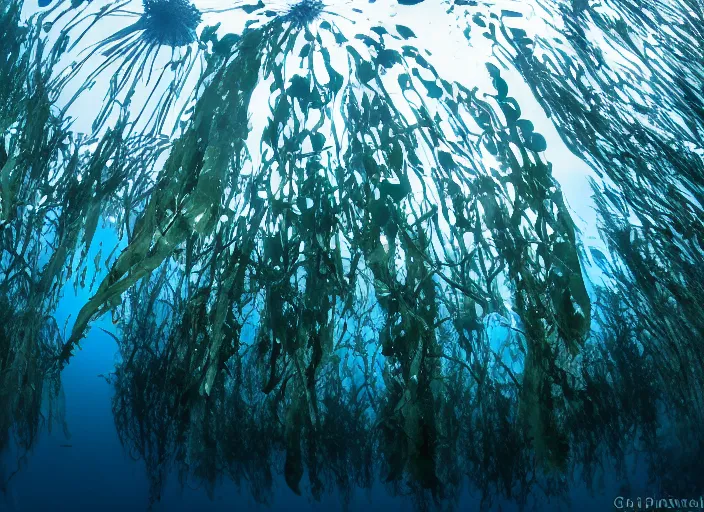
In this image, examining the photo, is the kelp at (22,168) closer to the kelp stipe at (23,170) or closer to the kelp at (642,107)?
the kelp stipe at (23,170)

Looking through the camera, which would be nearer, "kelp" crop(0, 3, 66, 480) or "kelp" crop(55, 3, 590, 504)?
"kelp" crop(55, 3, 590, 504)

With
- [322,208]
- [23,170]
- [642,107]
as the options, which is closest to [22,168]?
[23,170]

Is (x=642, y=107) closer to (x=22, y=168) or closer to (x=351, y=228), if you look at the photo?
(x=351, y=228)

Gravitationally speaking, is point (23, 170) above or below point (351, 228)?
above

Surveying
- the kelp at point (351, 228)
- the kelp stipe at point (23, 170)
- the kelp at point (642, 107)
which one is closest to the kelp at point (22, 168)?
the kelp stipe at point (23, 170)

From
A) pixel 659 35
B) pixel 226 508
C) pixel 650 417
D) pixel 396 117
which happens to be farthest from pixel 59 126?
pixel 226 508

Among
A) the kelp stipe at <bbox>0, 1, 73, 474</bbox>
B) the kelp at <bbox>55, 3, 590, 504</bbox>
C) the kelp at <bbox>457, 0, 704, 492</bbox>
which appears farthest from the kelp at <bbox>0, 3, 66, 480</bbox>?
the kelp at <bbox>457, 0, 704, 492</bbox>

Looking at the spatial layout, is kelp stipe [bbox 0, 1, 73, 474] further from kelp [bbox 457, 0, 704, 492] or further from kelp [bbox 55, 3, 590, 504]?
kelp [bbox 457, 0, 704, 492]

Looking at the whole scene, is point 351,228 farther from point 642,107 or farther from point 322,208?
point 642,107

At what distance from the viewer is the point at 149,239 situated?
1.06 metres

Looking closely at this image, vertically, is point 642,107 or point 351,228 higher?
point 642,107

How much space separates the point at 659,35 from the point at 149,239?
182 cm

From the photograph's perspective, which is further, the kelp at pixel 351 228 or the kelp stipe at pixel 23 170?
the kelp stipe at pixel 23 170

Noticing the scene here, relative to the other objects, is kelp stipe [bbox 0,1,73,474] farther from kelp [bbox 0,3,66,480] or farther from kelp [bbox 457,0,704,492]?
kelp [bbox 457,0,704,492]
